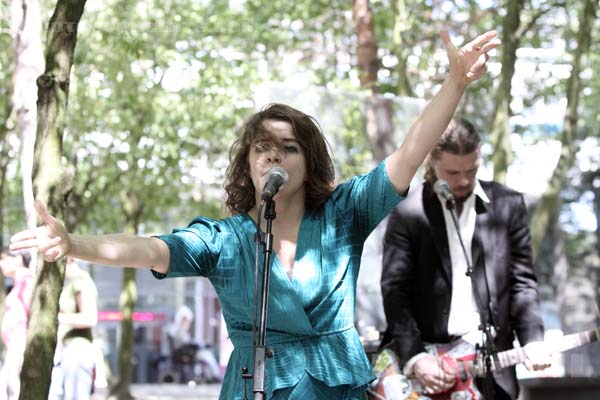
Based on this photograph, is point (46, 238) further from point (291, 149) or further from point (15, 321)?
point (15, 321)

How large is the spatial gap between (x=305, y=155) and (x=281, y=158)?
4.1 inches

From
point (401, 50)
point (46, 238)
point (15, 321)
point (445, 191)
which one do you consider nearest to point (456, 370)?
point (445, 191)

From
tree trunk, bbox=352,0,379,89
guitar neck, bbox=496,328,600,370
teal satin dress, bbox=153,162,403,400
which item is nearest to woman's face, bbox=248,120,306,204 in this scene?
teal satin dress, bbox=153,162,403,400

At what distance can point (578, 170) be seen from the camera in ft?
60.3

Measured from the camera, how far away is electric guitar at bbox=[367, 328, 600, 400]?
18.2 feet

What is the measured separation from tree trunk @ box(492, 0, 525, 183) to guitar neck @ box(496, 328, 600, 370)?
22.0 ft

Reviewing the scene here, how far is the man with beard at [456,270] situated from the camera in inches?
222

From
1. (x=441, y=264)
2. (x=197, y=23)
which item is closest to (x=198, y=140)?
(x=197, y=23)

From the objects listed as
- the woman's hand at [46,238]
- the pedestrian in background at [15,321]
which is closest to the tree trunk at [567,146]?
the pedestrian in background at [15,321]

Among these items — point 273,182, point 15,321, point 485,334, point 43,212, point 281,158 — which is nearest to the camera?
point 43,212

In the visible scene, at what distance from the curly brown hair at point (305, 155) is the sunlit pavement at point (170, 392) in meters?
23.5

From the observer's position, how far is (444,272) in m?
5.68

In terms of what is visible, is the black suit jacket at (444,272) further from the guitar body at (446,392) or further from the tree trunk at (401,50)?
the tree trunk at (401,50)

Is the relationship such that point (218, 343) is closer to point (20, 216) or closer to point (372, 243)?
point (20, 216)
